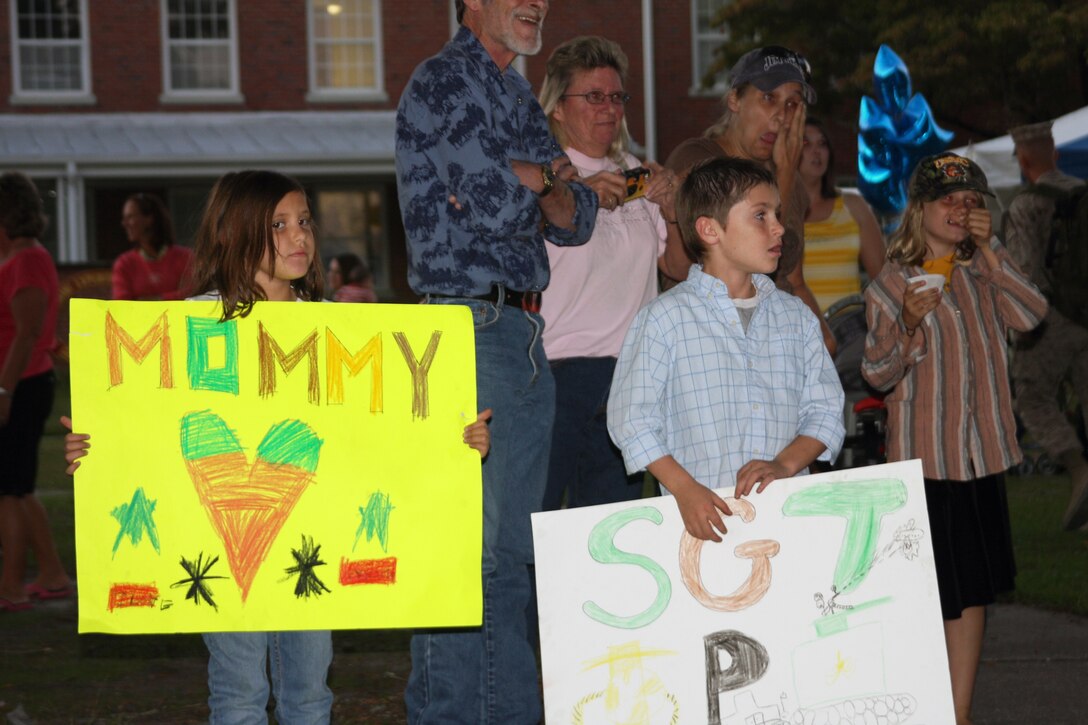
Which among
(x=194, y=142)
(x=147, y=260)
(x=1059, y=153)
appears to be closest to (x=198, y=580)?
(x=147, y=260)

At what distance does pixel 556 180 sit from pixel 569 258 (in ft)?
2.58

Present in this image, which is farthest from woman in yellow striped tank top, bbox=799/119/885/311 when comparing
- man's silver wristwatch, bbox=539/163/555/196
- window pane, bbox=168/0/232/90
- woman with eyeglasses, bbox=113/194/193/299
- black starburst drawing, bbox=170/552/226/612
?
window pane, bbox=168/0/232/90

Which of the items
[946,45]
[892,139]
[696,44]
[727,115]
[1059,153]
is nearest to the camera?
[727,115]

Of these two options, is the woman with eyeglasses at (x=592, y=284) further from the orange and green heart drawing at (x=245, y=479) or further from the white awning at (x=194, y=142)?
the white awning at (x=194, y=142)

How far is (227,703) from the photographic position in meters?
3.89

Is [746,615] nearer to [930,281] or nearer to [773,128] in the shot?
[930,281]

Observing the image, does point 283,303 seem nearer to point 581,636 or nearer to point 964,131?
point 581,636

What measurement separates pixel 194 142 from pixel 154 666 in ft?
69.2

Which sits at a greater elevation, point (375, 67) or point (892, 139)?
point (375, 67)

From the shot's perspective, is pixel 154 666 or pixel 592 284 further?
pixel 154 666

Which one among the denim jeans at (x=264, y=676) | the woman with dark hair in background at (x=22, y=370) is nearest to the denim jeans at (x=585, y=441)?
the denim jeans at (x=264, y=676)

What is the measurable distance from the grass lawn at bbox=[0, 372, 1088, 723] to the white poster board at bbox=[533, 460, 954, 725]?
71.5 inches

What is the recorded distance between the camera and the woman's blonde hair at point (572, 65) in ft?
16.9

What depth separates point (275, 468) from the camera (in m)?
3.88
